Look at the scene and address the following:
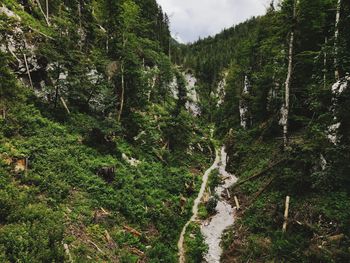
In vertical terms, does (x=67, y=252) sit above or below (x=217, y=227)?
above

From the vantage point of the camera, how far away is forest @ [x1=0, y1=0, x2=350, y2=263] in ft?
37.4

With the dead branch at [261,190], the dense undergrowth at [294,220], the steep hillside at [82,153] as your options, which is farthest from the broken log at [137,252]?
the dead branch at [261,190]

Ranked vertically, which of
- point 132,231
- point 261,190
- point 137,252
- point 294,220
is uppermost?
point 261,190

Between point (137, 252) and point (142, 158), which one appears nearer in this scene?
point (137, 252)

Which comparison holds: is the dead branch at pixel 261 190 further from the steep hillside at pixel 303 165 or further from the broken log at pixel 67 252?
the broken log at pixel 67 252

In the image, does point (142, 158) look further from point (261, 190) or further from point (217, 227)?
point (261, 190)

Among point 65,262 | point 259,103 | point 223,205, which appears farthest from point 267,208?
point 259,103

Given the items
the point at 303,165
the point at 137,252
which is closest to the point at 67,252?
the point at 137,252

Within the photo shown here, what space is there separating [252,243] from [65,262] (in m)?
8.89

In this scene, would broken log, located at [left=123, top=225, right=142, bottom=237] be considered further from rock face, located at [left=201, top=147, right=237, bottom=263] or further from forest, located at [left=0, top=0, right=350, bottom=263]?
rock face, located at [left=201, top=147, right=237, bottom=263]

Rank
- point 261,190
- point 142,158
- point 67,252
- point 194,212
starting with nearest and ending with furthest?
point 67,252
point 261,190
point 194,212
point 142,158

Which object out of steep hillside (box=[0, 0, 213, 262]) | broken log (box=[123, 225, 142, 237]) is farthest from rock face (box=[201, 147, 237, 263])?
broken log (box=[123, 225, 142, 237])

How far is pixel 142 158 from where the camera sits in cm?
2461

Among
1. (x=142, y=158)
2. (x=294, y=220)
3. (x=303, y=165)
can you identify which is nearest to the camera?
(x=294, y=220)
